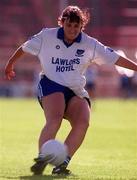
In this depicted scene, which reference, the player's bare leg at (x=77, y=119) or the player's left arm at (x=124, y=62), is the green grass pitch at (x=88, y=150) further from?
the player's left arm at (x=124, y=62)

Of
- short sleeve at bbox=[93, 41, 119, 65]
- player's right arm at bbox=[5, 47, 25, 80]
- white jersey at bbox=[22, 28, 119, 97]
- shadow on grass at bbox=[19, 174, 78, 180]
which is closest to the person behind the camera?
shadow on grass at bbox=[19, 174, 78, 180]

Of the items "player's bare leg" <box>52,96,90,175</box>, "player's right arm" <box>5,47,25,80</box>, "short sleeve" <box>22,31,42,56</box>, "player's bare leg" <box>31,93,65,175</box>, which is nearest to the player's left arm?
"player's bare leg" <box>52,96,90,175</box>

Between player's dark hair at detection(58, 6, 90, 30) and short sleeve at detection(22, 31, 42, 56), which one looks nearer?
player's dark hair at detection(58, 6, 90, 30)

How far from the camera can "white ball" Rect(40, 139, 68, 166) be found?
8.49 meters

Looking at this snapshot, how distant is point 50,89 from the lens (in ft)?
29.8

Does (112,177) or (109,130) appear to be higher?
(112,177)

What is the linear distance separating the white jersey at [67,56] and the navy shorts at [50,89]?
4cm

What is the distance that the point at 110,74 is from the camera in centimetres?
4028

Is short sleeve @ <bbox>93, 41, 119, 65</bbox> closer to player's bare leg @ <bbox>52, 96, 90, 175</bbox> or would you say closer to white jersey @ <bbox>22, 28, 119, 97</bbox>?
white jersey @ <bbox>22, 28, 119, 97</bbox>

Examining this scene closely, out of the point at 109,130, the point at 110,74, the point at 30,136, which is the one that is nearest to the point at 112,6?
the point at 110,74

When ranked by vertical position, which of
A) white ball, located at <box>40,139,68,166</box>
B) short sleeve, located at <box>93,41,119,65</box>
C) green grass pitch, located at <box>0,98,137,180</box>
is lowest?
green grass pitch, located at <box>0,98,137,180</box>

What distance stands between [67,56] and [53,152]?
1.20 m

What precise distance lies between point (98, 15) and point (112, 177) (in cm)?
2863

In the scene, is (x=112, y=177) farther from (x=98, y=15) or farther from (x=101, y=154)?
(x=98, y=15)
